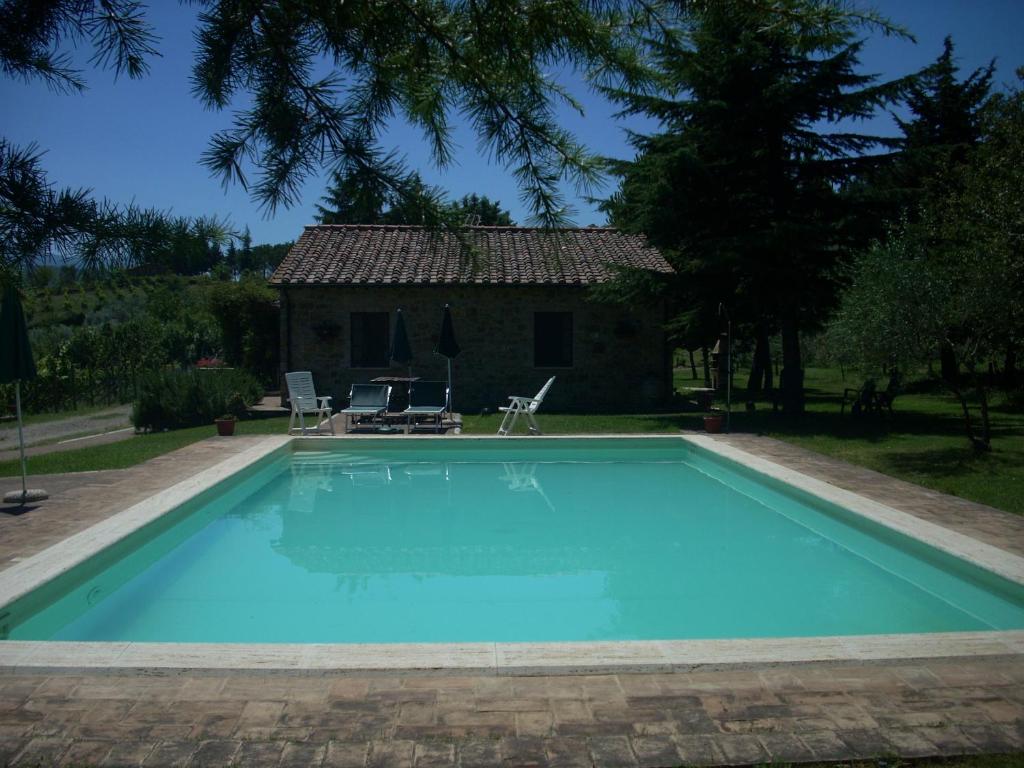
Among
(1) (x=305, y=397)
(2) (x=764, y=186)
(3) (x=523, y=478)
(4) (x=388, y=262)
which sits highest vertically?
(2) (x=764, y=186)

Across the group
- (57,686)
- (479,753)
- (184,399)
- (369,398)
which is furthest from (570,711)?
(184,399)

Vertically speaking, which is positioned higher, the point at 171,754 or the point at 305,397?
the point at 305,397

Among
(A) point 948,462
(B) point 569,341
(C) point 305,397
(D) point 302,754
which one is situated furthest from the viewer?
(B) point 569,341

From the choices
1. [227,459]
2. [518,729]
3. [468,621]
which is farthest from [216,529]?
[518,729]

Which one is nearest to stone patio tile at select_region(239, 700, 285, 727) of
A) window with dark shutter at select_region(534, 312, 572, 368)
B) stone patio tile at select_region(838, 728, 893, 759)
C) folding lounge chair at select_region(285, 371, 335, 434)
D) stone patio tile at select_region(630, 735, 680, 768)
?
stone patio tile at select_region(630, 735, 680, 768)

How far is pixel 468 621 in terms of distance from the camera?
573 centimetres

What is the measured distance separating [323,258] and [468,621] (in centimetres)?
1398

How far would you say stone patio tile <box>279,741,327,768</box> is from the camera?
292cm

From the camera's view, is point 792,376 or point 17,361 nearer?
point 17,361

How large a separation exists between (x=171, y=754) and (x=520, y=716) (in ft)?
4.56

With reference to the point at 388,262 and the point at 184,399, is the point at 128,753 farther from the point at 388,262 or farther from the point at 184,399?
the point at 388,262

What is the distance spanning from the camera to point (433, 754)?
9.87 feet

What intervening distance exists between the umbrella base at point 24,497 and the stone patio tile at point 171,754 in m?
5.82

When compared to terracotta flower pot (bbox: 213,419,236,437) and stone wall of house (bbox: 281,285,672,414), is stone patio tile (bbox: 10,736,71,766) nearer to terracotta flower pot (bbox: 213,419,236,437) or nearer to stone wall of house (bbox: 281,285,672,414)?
terracotta flower pot (bbox: 213,419,236,437)
